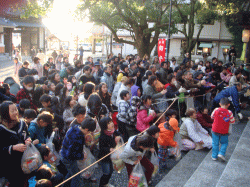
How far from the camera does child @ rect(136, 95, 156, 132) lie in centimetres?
471

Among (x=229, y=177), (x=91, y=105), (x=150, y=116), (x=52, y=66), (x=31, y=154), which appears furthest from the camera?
(x=52, y=66)

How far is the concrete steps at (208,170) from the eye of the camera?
398cm

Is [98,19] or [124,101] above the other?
[98,19]

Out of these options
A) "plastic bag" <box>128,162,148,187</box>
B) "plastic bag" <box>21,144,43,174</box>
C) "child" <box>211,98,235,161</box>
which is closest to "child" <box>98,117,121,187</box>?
"plastic bag" <box>128,162,148,187</box>

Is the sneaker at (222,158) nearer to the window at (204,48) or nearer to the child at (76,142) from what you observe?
the child at (76,142)

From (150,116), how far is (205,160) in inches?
57.1

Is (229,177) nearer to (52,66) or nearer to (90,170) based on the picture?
(90,170)

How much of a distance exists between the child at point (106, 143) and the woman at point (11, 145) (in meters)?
1.17

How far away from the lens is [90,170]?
4.04m

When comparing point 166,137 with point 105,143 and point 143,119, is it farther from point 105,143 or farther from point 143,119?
point 105,143

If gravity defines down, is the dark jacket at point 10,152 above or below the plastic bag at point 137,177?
above

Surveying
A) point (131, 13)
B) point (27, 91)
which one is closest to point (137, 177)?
point (27, 91)

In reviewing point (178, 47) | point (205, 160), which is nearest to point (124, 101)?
point (205, 160)

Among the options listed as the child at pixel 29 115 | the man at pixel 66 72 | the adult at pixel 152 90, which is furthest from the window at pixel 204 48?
the child at pixel 29 115
